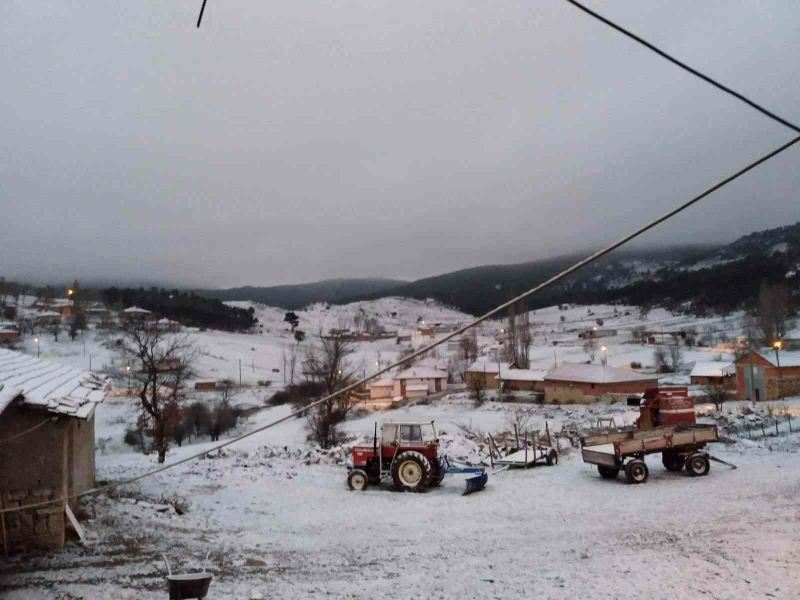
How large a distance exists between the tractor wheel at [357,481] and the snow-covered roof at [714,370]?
42478 millimetres

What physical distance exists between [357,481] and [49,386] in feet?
25.6

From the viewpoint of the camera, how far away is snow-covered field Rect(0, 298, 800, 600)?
26.3ft

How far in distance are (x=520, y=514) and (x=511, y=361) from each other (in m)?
49.8

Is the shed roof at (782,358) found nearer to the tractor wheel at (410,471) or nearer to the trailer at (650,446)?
the trailer at (650,446)

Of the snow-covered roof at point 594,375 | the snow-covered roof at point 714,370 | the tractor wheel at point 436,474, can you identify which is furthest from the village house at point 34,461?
the snow-covered roof at point 714,370

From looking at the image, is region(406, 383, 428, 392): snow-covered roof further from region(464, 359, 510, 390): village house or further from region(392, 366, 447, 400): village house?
region(464, 359, 510, 390): village house

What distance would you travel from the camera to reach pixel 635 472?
49.4 ft

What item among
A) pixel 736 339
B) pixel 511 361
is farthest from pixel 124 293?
pixel 736 339

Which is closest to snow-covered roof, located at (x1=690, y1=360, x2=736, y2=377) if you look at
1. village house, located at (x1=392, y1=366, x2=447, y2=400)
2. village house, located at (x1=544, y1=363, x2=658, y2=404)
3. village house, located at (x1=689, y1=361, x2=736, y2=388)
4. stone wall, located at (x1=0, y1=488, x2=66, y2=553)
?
village house, located at (x1=689, y1=361, x2=736, y2=388)

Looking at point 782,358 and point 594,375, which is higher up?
point 782,358

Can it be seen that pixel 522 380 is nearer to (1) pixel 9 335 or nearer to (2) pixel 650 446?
(2) pixel 650 446

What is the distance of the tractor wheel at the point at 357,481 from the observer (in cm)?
1501

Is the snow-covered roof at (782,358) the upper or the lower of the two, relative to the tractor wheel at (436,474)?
upper

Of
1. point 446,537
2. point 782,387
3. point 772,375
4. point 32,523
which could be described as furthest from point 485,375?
point 32,523
